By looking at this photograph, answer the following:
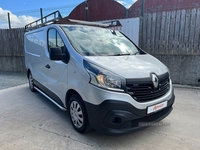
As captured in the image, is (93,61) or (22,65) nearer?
(93,61)

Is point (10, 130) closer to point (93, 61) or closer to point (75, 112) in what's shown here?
point (75, 112)

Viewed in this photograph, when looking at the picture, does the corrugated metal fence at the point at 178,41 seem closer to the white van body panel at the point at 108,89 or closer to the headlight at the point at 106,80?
the white van body panel at the point at 108,89

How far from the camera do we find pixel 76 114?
2615 millimetres

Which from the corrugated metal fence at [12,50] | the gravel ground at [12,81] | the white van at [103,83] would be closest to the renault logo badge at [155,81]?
the white van at [103,83]

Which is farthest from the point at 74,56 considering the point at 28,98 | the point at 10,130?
the point at 28,98

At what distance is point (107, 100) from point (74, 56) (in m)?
0.94

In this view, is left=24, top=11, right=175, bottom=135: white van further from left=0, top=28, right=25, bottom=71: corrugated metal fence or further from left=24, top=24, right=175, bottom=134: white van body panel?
left=0, top=28, right=25, bottom=71: corrugated metal fence

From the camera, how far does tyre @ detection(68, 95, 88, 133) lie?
7.93ft

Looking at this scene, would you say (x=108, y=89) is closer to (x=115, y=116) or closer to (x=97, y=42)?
(x=115, y=116)

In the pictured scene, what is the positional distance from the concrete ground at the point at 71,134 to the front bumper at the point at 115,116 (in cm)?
38

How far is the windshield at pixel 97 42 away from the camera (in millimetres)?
2736

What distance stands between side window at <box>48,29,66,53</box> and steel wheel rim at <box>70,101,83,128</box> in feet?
3.28

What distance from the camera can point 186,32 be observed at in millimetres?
5262

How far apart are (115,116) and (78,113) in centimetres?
77
